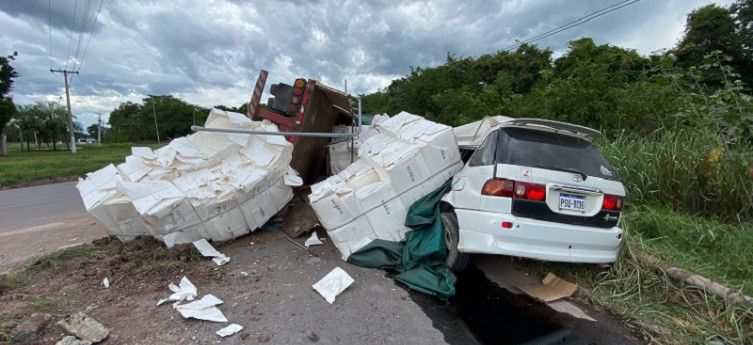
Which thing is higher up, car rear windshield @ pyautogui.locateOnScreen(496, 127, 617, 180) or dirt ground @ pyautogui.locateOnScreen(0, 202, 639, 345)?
car rear windshield @ pyautogui.locateOnScreen(496, 127, 617, 180)

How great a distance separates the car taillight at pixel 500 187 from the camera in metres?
3.65

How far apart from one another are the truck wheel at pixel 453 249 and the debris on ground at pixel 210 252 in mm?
2554

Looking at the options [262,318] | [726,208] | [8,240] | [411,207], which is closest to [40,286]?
[262,318]

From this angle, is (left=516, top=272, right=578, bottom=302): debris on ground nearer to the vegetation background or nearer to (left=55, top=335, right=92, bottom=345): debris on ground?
the vegetation background

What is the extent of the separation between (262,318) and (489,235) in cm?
207

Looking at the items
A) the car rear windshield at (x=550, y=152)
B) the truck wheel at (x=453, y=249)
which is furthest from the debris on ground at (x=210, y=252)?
the car rear windshield at (x=550, y=152)

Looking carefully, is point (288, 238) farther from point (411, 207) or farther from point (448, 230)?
point (448, 230)

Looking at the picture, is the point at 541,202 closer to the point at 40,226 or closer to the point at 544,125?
the point at 544,125

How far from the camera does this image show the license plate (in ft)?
12.1

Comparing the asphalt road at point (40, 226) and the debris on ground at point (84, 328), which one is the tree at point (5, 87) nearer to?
the asphalt road at point (40, 226)

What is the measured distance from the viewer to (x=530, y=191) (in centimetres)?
363

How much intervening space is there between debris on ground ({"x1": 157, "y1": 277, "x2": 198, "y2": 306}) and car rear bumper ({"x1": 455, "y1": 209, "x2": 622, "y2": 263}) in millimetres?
2605

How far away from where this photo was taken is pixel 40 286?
163 inches

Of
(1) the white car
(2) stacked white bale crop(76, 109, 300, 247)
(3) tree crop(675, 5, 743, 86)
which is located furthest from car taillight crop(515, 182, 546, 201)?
(3) tree crop(675, 5, 743, 86)
